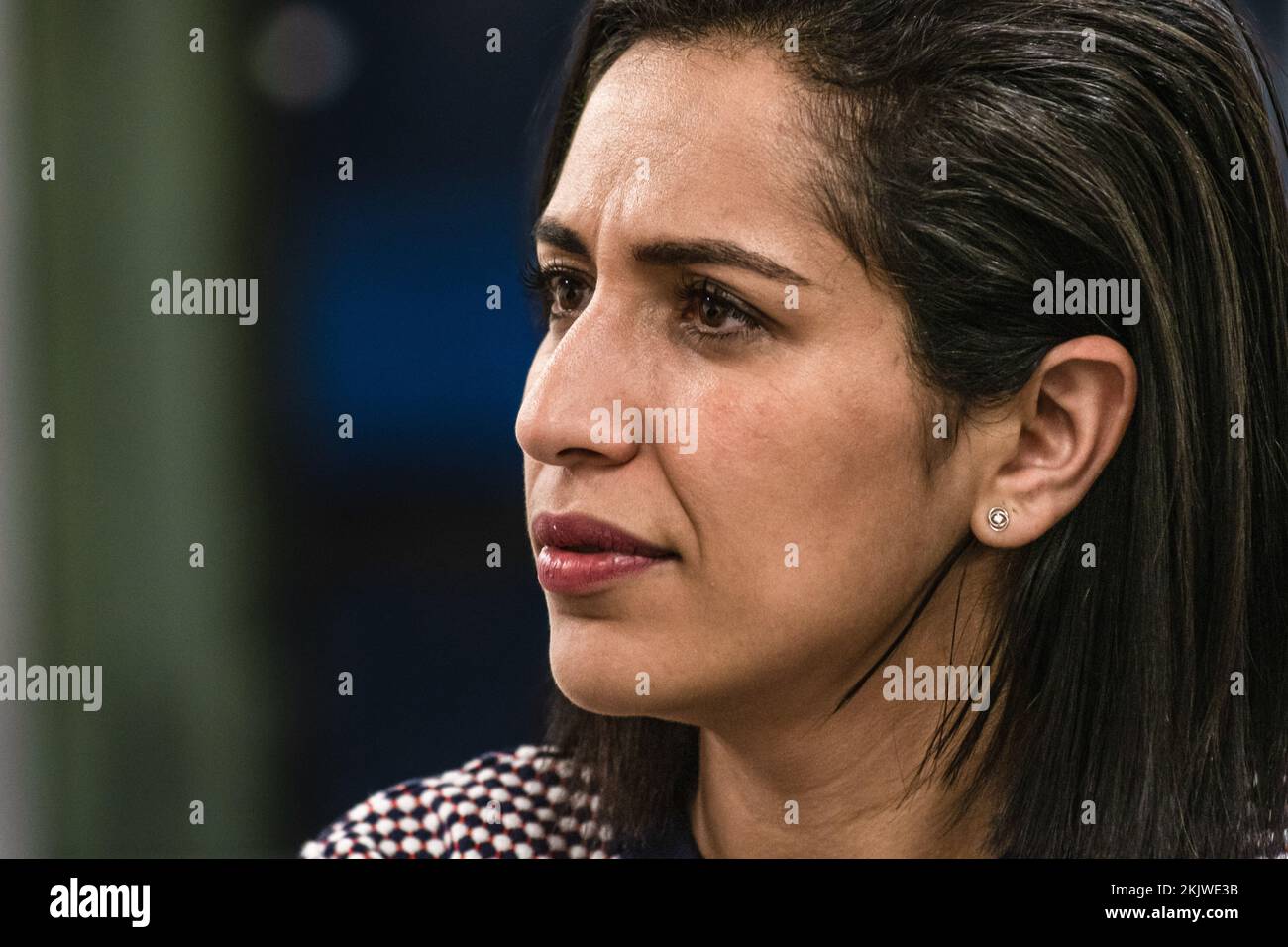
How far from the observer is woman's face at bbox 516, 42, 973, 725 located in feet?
5.65

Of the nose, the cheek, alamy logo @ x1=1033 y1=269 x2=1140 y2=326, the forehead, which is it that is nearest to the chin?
the cheek

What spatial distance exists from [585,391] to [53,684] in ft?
4.36

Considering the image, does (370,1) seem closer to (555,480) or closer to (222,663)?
(555,480)

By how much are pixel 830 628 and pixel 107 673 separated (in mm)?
1549

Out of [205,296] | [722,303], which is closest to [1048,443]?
[722,303]

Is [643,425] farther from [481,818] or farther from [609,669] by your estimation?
[481,818]

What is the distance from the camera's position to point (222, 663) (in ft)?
8.61

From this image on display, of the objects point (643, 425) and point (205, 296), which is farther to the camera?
point (205, 296)

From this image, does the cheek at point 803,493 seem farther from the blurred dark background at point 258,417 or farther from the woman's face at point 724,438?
the blurred dark background at point 258,417

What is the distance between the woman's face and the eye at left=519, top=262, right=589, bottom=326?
92mm

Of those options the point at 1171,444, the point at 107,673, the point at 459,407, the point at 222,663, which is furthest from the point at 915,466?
the point at 107,673

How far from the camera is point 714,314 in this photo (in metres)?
1.75
